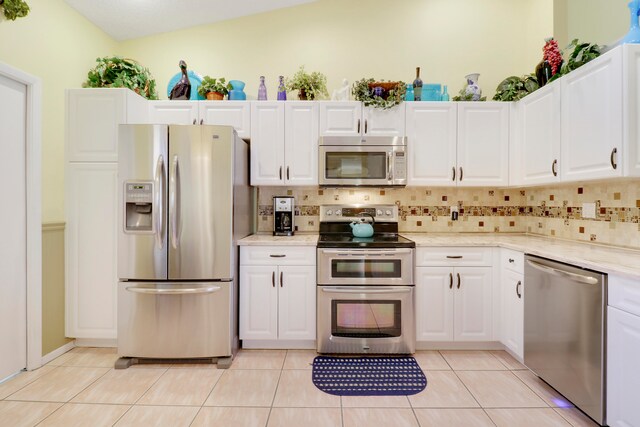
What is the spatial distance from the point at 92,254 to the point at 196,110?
4.92ft

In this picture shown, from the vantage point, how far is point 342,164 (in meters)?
2.99

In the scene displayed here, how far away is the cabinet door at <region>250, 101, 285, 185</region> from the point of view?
9.98ft

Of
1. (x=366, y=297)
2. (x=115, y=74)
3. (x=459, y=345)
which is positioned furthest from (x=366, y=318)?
(x=115, y=74)

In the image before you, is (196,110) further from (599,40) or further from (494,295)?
(599,40)

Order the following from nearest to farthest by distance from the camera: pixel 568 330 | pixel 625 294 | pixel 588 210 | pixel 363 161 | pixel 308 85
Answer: pixel 625 294, pixel 568 330, pixel 588 210, pixel 363 161, pixel 308 85

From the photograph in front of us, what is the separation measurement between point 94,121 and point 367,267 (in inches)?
98.6

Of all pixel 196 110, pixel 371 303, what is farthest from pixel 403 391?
pixel 196 110

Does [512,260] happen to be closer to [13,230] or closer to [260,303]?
[260,303]

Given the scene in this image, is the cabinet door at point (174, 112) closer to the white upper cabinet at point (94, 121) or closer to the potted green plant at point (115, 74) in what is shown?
the potted green plant at point (115, 74)

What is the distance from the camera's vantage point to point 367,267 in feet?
8.71

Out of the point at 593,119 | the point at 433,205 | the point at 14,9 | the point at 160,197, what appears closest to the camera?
the point at 593,119

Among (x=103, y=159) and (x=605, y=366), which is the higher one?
(x=103, y=159)

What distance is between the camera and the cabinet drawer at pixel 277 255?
274 centimetres

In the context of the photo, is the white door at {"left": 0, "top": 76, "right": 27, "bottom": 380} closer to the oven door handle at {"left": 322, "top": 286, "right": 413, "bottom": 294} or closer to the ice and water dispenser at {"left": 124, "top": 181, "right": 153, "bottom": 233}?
the ice and water dispenser at {"left": 124, "top": 181, "right": 153, "bottom": 233}
